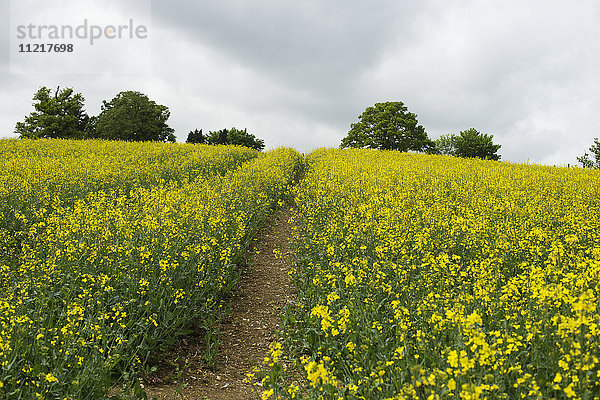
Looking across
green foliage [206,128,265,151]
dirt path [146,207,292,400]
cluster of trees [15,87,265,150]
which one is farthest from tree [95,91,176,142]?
dirt path [146,207,292,400]

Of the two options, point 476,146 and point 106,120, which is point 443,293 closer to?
point 106,120

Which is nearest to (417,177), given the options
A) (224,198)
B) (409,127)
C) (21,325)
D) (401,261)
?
(224,198)

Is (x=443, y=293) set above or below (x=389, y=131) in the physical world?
below

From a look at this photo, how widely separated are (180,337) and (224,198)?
4.21 metres

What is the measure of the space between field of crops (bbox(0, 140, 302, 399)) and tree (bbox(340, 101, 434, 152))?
38.5m

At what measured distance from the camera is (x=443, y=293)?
4469mm

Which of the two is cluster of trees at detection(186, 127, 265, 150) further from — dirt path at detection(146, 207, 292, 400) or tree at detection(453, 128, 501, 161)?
dirt path at detection(146, 207, 292, 400)

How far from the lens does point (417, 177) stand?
43.3 ft

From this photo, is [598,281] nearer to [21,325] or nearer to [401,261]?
[401,261]

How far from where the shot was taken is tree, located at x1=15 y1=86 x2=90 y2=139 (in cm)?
4522

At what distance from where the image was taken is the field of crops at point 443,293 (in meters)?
2.88

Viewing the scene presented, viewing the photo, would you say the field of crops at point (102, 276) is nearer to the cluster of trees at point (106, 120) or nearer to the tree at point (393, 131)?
the cluster of trees at point (106, 120)

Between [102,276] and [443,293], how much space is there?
395cm

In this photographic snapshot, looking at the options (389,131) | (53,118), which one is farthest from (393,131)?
(53,118)
